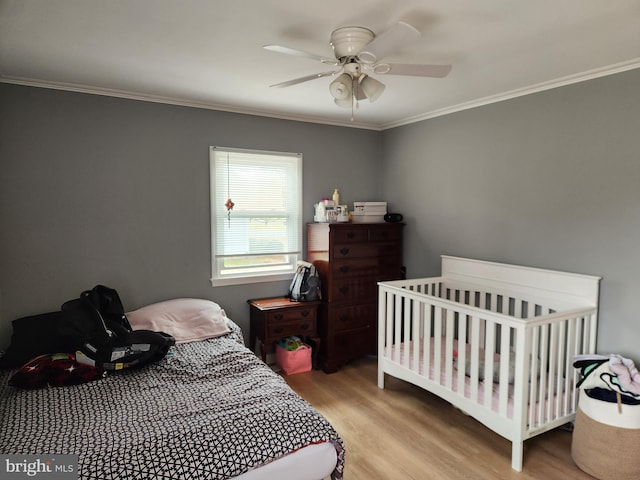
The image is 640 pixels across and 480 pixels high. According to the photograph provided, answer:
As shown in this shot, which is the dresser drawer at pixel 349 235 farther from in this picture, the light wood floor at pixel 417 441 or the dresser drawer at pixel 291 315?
the light wood floor at pixel 417 441

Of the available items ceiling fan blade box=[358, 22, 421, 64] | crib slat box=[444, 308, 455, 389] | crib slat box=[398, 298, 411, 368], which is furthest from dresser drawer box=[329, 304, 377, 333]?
ceiling fan blade box=[358, 22, 421, 64]

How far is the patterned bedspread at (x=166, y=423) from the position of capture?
167cm

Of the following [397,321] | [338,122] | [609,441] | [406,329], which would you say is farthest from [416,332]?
[338,122]

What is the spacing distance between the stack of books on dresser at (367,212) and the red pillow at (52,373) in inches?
100

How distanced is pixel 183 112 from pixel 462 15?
2.34 meters

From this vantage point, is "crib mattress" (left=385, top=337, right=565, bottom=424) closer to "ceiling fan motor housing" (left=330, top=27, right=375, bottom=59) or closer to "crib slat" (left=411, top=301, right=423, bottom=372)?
"crib slat" (left=411, top=301, right=423, bottom=372)

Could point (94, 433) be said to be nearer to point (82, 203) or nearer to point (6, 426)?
point (6, 426)

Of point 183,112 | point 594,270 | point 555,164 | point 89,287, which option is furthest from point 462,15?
point 89,287

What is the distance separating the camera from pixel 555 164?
2875 mm

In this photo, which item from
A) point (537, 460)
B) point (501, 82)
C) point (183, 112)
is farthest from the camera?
point (183, 112)

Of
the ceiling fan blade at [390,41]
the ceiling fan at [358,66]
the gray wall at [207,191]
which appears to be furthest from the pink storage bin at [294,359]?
the ceiling fan blade at [390,41]

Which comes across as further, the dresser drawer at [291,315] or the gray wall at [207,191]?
the dresser drawer at [291,315]

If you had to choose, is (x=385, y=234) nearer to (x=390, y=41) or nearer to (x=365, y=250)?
(x=365, y=250)

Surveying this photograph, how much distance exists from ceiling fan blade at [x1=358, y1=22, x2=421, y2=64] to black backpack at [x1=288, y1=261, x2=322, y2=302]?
2.15 meters
